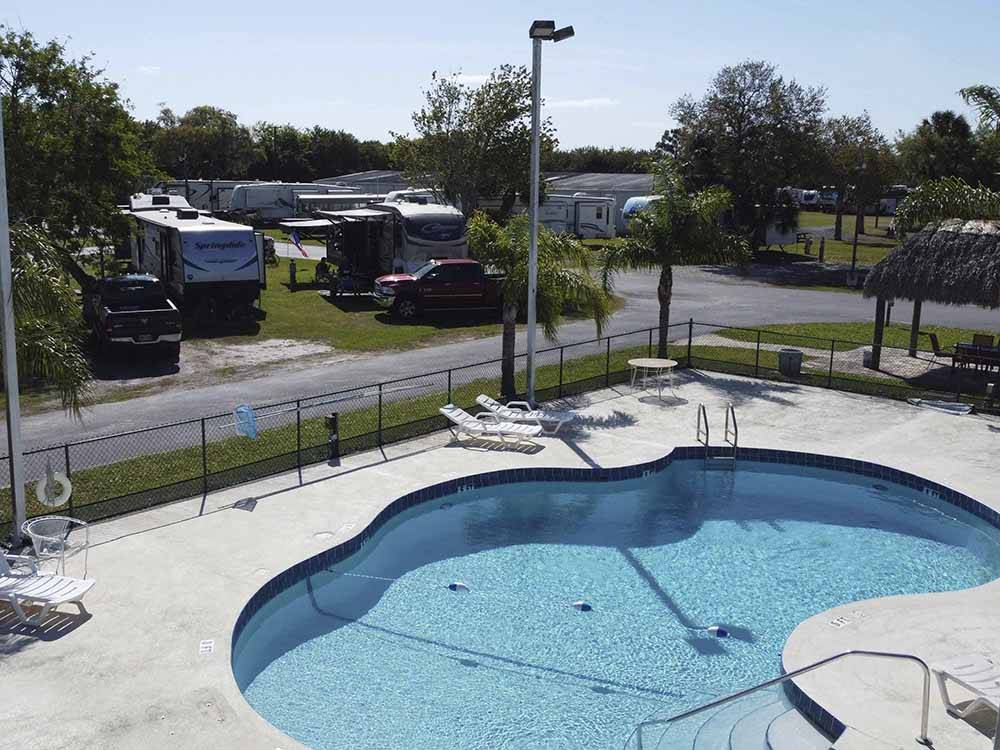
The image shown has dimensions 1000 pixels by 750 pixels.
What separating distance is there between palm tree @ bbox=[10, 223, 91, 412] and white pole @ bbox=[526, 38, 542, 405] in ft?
26.3

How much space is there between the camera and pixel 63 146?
26.1m

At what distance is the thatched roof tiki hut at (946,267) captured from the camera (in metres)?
20.7

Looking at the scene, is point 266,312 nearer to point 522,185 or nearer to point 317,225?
point 317,225

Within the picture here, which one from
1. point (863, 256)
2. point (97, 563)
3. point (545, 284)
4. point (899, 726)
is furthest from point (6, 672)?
point (863, 256)

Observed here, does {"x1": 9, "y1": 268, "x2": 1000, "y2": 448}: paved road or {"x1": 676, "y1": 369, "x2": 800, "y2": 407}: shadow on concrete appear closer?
{"x1": 9, "y1": 268, "x2": 1000, "y2": 448}: paved road

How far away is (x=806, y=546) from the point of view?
45.9 ft

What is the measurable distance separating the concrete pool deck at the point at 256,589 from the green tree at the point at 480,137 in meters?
27.0

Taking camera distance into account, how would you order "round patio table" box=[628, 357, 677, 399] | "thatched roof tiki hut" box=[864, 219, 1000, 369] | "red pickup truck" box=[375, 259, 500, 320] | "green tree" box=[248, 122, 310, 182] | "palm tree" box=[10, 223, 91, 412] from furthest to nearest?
1. "green tree" box=[248, 122, 310, 182]
2. "red pickup truck" box=[375, 259, 500, 320]
3. "thatched roof tiki hut" box=[864, 219, 1000, 369]
4. "round patio table" box=[628, 357, 677, 399]
5. "palm tree" box=[10, 223, 91, 412]

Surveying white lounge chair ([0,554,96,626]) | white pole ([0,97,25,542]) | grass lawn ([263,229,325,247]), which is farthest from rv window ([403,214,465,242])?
white lounge chair ([0,554,96,626])

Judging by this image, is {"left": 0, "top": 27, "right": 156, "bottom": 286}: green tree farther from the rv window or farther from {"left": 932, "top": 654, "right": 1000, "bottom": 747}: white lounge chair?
{"left": 932, "top": 654, "right": 1000, "bottom": 747}: white lounge chair

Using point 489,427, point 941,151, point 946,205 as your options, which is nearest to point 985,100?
point 946,205

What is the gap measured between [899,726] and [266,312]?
2352 cm

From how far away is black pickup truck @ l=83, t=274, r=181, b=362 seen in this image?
22.0 metres

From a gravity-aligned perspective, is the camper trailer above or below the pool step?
above
